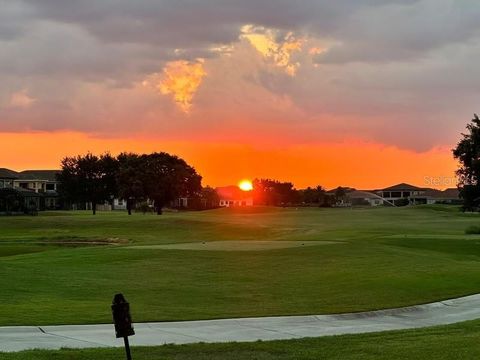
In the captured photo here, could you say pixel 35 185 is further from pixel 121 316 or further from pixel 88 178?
pixel 121 316

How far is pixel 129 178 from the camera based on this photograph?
105 metres

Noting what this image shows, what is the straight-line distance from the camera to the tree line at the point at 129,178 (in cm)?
10462

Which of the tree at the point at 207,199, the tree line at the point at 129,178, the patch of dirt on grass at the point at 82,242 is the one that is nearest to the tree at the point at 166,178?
the tree line at the point at 129,178

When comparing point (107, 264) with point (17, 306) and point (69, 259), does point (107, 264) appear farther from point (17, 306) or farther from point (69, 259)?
point (17, 306)

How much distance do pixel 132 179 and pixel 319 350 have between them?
95.1m

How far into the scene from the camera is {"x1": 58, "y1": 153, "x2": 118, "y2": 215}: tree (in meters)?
112

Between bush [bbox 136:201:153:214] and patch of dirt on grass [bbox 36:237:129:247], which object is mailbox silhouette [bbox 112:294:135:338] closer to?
patch of dirt on grass [bbox 36:237:129:247]

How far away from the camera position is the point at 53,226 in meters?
72.3

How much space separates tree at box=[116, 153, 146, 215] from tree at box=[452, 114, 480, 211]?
5854cm

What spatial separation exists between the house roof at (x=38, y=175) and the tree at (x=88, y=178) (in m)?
44.0

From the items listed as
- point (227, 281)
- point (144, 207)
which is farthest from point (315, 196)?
point (227, 281)

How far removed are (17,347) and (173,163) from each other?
3893 inches

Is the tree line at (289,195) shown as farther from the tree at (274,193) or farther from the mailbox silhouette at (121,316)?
the mailbox silhouette at (121,316)


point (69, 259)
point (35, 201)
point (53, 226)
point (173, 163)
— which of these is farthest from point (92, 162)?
point (69, 259)
